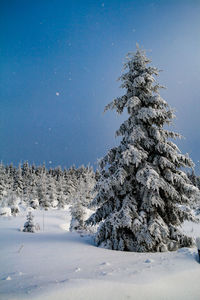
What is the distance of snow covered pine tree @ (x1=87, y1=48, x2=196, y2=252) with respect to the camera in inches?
260

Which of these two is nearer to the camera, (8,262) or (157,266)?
(157,266)

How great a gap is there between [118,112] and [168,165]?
369 centimetres

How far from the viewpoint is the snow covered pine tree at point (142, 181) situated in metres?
6.60

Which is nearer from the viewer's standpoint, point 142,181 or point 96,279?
point 96,279

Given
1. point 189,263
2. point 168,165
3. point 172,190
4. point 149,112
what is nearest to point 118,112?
point 149,112

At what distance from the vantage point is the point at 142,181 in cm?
680

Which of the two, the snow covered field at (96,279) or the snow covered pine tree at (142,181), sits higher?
the snow covered pine tree at (142,181)

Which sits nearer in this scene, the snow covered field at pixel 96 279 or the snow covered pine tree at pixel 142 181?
the snow covered field at pixel 96 279

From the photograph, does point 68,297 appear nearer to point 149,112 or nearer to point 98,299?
point 98,299

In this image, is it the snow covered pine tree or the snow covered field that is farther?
the snow covered pine tree

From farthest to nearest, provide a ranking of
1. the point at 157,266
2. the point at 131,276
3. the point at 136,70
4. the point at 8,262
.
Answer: the point at 136,70, the point at 8,262, the point at 157,266, the point at 131,276

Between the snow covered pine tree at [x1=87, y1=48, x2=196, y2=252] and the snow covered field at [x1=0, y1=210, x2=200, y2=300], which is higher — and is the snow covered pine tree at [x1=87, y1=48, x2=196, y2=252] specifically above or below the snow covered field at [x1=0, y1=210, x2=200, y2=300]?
above

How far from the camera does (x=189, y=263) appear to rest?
3.89 metres

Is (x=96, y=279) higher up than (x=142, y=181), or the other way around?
(x=142, y=181)
